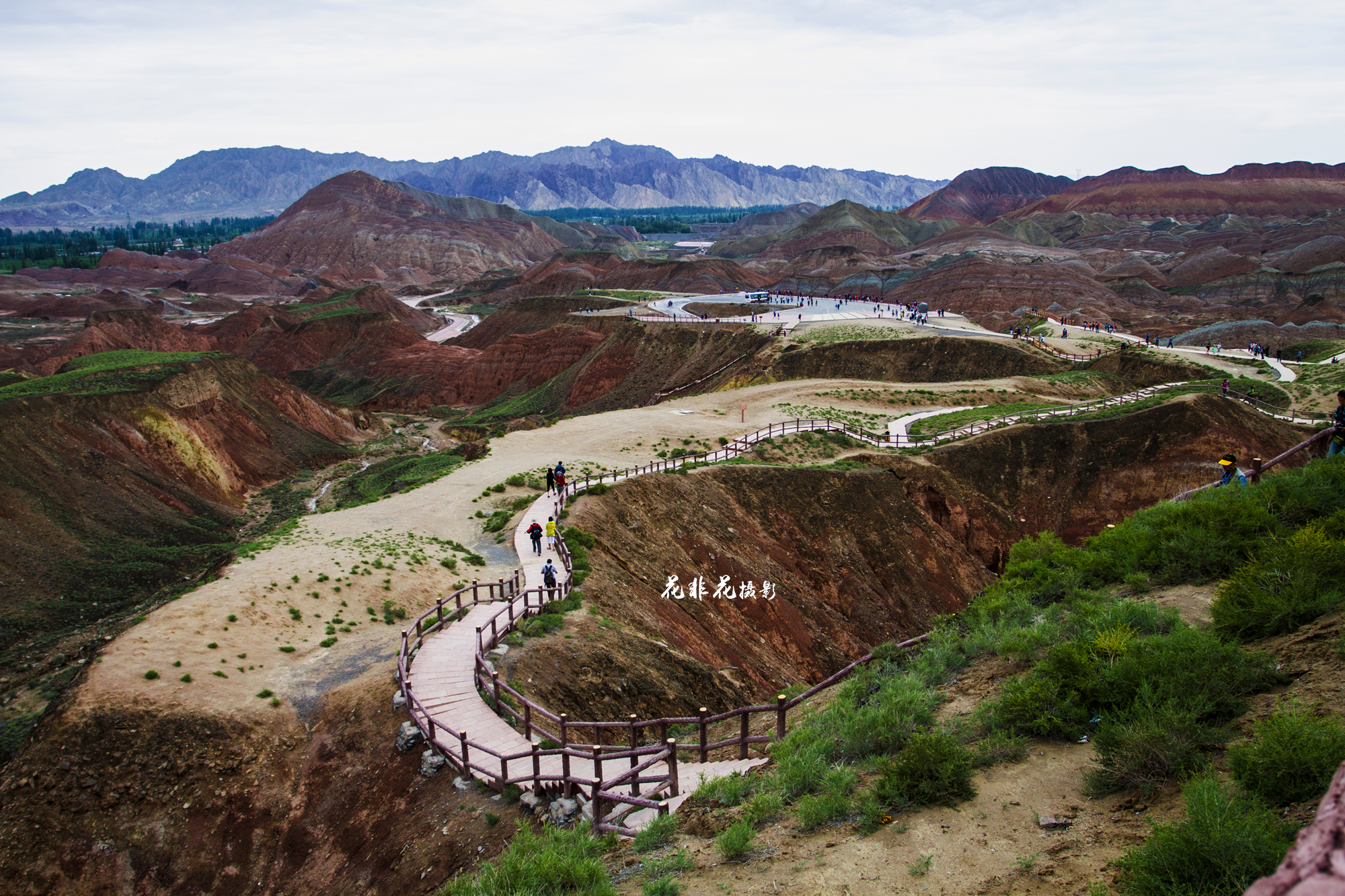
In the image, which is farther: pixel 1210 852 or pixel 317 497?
pixel 317 497

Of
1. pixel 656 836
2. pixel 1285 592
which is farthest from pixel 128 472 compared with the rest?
pixel 1285 592

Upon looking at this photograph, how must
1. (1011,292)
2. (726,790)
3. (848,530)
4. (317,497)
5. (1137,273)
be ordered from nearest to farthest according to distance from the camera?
(726,790)
(848,530)
(317,497)
(1011,292)
(1137,273)

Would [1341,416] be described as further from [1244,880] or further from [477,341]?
[477,341]

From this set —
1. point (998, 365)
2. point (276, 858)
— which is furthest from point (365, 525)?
point (998, 365)

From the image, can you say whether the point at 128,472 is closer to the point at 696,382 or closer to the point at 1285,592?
the point at 696,382

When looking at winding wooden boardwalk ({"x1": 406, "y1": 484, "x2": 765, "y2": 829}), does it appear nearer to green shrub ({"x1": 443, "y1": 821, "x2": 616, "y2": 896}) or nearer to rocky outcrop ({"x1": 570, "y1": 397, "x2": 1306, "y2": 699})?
rocky outcrop ({"x1": 570, "y1": 397, "x2": 1306, "y2": 699})

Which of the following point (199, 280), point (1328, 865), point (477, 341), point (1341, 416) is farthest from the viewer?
point (199, 280)

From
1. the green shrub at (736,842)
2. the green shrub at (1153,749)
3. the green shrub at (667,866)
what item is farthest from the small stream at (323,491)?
the green shrub at (1153,749)

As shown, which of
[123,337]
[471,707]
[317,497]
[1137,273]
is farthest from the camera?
[1137,273]
